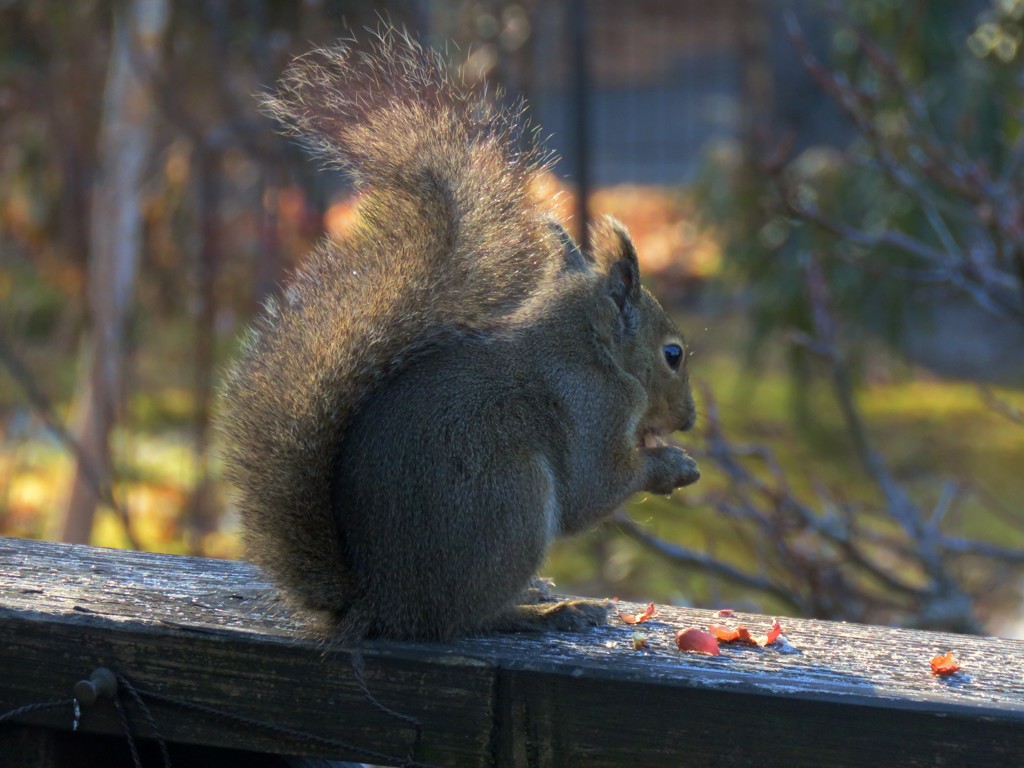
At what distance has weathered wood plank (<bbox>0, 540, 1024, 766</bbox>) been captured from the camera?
1.03m

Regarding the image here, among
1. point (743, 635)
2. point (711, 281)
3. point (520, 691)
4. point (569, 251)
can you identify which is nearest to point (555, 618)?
point (743, 635)

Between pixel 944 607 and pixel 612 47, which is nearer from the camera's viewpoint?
pixel 944 607

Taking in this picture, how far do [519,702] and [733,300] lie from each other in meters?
5.60

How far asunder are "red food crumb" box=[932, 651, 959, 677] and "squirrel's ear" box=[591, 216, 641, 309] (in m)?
0.85

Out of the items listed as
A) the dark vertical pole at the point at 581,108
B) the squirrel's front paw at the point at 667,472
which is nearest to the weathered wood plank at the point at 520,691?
the squirrel's front paw at the point at 667,472

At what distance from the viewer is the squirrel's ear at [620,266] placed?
1904 mm

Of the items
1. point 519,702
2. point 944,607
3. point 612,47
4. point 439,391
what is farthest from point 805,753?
point 612,47

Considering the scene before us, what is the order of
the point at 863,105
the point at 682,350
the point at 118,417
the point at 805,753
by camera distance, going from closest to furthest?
the point at 805,753, the point at 682,350, the point at 863,105, the point at 118,417

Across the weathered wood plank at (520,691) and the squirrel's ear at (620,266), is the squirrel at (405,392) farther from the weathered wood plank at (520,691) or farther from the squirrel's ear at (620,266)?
the squirrel's ear at (620,266)

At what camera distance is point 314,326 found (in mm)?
1421

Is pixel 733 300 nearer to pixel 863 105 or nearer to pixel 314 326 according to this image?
pixel 863 105

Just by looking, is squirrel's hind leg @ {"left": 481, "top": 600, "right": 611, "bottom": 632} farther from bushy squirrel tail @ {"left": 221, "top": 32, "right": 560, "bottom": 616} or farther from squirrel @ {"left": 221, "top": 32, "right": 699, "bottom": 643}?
bushy squirrel tail @ {"left": 221, "top": 32, "right": 560, "bottom": 616}

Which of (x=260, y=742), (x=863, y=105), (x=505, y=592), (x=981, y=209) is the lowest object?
(x=260, y=742)

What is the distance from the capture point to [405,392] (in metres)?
1.45
